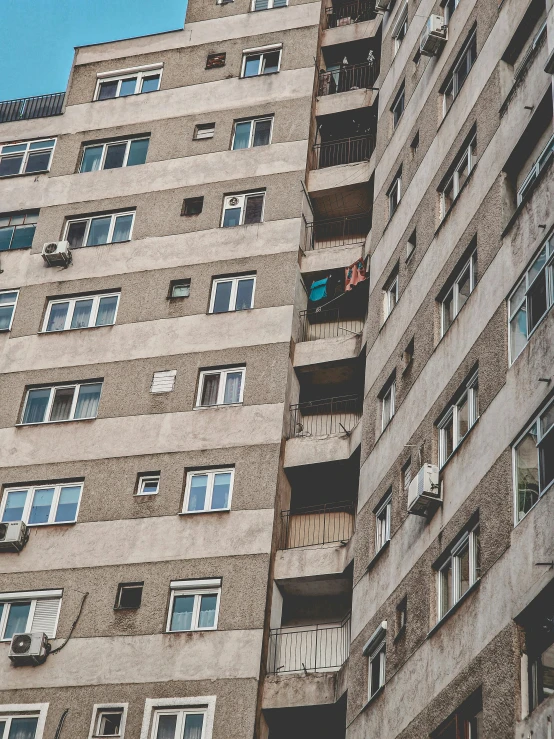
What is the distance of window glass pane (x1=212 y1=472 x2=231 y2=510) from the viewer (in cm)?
2720

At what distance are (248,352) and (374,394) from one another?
4.68 meters

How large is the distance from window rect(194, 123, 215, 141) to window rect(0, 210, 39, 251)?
538cm

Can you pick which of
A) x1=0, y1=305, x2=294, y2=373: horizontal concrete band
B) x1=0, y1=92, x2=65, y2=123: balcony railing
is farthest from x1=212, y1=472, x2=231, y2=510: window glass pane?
x1=0, y1=92, x2=65, y2=123: balcony railing

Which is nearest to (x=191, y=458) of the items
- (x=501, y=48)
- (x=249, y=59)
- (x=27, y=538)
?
(x=27, y=538)

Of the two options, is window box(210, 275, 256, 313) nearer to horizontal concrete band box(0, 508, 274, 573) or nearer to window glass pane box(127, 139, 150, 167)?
window glass pane box(127, 139, 150, 167)

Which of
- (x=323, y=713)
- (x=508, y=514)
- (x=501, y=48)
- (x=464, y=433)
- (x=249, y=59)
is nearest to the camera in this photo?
(x=508, y=514)

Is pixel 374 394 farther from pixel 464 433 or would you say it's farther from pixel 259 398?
pixel 464 433

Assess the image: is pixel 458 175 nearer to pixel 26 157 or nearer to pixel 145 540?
pixel 145 540

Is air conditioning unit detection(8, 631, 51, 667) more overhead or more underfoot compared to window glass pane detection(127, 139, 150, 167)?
more underfoot

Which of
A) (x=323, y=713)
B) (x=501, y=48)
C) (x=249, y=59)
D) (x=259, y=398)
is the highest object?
(x=249, y=59)

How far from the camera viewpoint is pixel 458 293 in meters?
22.2

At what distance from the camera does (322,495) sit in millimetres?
28672

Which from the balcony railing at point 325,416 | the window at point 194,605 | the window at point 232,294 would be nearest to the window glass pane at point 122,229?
the window at point 232,294

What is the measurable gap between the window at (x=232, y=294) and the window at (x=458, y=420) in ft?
33.9
